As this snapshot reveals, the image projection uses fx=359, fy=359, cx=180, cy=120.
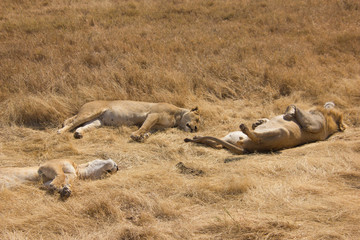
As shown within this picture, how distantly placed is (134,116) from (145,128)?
57cm

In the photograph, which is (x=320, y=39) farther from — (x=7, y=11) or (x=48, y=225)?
(x=7, y=11)

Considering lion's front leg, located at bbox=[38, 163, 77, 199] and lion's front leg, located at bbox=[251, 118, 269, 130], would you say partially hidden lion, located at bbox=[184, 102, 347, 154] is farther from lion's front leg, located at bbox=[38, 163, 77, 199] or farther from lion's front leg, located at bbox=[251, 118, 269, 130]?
lion's front leg, located at bbox=[38, 163, 77, 199]

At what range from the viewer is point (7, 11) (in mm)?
14750

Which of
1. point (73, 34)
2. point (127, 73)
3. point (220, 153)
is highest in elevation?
point (73, 34)

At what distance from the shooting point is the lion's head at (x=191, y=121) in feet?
25.1

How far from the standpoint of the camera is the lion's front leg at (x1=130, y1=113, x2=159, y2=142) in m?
7.16

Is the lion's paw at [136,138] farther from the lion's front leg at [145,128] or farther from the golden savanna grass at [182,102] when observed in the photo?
the golden savanna grass at [182,102]

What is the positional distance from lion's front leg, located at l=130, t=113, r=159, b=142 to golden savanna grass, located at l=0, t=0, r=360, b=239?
24 centimetres

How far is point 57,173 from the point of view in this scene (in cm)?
511

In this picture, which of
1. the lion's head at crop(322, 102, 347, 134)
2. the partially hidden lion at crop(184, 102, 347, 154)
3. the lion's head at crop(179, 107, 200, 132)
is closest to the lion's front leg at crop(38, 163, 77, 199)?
the partially hidden lion at crop(184, 102, 347, 154)

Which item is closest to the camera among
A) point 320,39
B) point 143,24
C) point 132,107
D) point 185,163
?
point 185,163

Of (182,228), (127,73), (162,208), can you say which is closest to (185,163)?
(162,208)

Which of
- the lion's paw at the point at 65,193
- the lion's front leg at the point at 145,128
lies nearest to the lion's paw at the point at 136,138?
the lion's front leg at the point at 145,128

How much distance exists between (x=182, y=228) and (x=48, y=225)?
154 cm
